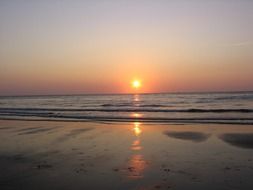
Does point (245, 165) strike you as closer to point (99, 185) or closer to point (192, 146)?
point (192, 146)

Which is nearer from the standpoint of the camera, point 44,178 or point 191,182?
point 191,182

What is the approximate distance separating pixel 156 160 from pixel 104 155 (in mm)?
1833

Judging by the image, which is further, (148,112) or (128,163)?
(148,112)

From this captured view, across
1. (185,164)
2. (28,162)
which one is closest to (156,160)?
(185,164)

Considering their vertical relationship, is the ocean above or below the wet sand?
below

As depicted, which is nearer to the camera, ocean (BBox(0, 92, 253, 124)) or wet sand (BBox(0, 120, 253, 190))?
wet sand (BBox(0, 120, 253, 190))

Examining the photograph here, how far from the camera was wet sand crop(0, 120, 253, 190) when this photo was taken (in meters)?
6.44

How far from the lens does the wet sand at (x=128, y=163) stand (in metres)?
6.44

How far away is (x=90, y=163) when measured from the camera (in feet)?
27.1

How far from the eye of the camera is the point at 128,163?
819cm

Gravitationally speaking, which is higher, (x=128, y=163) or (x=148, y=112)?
(x=128, y=163)

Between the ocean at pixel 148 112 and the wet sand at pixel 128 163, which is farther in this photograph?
the ocean at pixel 148 112

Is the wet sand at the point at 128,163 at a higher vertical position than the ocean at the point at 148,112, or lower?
higher

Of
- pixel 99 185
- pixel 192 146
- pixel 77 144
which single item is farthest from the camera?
pixel 77 144
